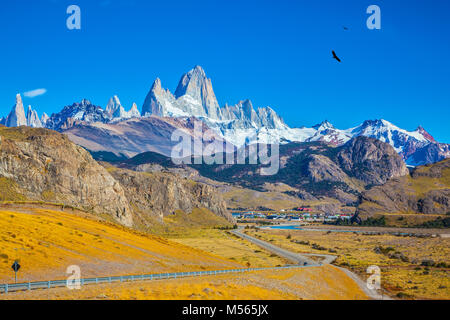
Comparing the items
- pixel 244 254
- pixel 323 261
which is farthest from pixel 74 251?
pixel 323 261

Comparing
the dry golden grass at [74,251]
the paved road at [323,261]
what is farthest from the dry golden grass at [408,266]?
the dry golden grass at [74,251]

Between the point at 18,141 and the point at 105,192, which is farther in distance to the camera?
the point at 105,192

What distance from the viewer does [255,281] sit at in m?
62.5

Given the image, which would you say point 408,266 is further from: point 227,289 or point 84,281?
point 84,281

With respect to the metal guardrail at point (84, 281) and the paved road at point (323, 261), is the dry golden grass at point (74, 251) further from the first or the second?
the paved road at point (323, 261)

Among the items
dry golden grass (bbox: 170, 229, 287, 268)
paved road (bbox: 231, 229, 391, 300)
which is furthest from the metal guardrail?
dry golden grass (bbox: 170, 229, 287, 268)

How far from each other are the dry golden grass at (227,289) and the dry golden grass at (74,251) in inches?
432

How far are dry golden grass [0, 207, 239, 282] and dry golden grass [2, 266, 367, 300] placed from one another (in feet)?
36.0

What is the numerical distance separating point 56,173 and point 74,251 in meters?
78.6

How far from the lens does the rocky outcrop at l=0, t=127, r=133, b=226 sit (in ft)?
431

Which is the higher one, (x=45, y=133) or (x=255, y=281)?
(x=45, y=133)
